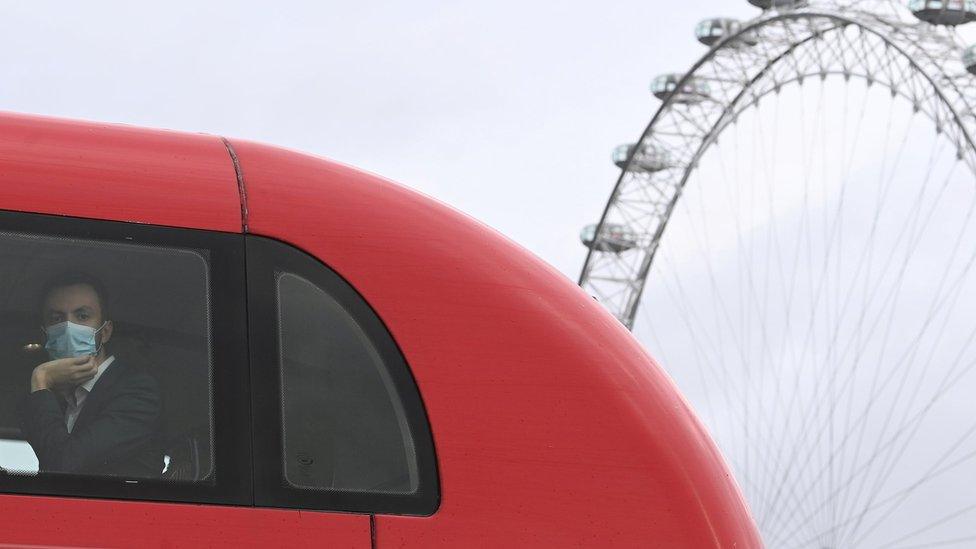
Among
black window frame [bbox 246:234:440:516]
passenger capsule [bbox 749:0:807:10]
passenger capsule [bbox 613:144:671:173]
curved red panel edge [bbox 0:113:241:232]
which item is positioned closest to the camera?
black window frame [bbox 246:234:440:516]

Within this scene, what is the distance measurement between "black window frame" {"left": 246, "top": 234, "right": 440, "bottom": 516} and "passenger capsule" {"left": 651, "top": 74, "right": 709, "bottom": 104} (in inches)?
1578

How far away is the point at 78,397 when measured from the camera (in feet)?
12.1

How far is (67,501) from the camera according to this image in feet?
11.5

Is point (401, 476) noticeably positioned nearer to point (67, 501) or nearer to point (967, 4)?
point (67, 501)

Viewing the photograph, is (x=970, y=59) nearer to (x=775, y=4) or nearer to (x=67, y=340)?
(x=775, y=4)

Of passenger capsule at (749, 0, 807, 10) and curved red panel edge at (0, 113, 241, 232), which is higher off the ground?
passenger capsule at (749, 0, 807, 10)

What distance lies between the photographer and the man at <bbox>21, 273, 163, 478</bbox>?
362cm

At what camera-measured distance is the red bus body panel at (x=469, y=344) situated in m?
3.81

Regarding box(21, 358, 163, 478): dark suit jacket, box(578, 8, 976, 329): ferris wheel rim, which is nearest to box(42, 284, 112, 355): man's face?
box(21, 358, 163, 478): dark suit jacket

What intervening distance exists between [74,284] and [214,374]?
1.37 feet

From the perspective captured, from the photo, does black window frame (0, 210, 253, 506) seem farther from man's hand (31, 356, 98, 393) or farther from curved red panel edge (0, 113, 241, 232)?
man's hand (31, 356, 98, 393)

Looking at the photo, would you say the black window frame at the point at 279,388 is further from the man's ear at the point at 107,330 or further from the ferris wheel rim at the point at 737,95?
the ferris wheel rim at the point at 737,95

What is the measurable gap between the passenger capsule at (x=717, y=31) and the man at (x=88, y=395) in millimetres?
38766

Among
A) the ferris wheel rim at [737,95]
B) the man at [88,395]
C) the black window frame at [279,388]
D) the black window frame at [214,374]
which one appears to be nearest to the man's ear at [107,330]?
the man at [88,395]
